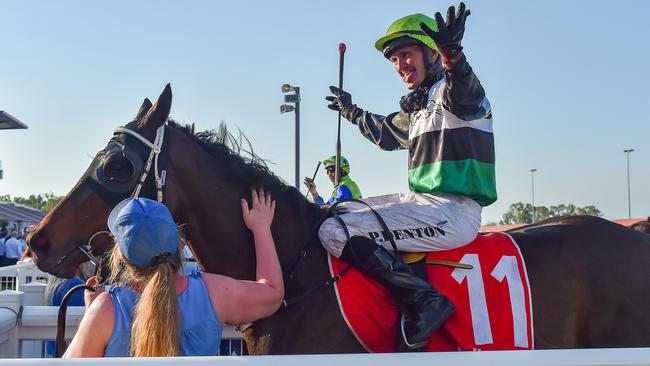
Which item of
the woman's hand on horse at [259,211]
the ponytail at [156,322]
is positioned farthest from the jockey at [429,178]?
the ponytail at [156,322]

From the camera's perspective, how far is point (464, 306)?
291cm

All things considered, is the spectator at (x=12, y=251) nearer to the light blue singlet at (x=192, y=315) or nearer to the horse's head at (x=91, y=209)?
the horse's head at (x=91, y=209)

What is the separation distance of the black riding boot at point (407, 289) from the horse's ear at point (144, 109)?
134 cm

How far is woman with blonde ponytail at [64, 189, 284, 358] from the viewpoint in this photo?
1922 mm

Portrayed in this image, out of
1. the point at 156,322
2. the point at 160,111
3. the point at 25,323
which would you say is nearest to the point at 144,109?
the point at 160,111

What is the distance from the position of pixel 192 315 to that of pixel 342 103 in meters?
2.46

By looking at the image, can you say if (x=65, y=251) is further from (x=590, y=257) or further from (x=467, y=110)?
(x=590, y=257)

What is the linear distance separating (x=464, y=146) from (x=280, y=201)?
3.27 feet

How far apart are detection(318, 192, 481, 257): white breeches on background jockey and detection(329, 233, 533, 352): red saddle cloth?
9cm

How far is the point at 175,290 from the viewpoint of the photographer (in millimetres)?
2055

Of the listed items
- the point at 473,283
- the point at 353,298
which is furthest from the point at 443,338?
the point at 353,298

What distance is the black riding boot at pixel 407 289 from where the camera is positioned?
2.75 m

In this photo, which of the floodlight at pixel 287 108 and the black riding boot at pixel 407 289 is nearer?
Result: the black riding boot at pixel 407 289

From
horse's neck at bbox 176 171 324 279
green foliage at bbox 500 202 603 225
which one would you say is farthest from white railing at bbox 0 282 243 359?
green foliage at bbox 500 202 603 225
